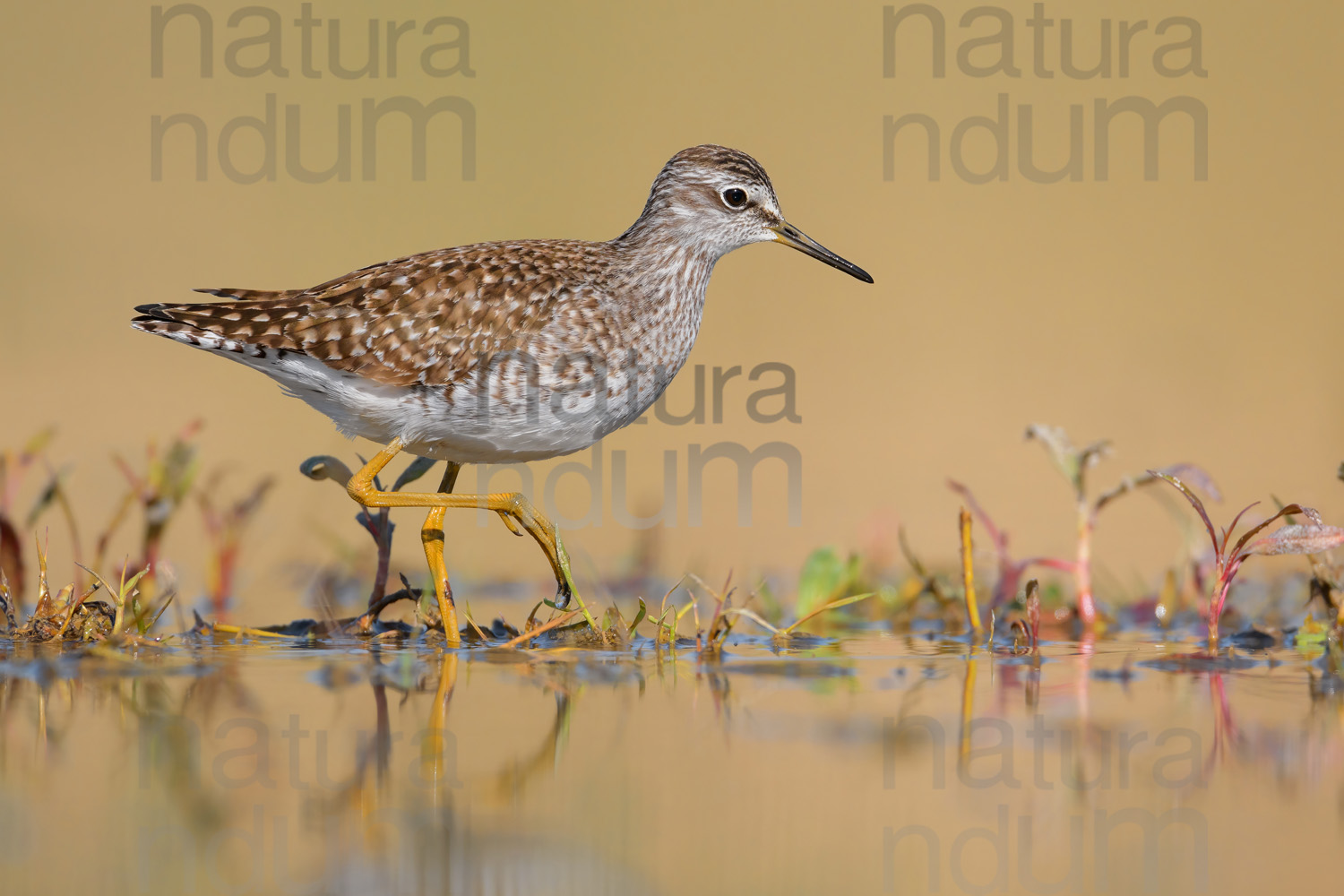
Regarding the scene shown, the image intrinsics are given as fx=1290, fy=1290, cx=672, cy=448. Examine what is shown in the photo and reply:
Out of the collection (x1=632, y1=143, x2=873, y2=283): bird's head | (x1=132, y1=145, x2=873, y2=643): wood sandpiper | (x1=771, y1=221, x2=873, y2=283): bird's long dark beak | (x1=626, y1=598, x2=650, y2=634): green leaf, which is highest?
(x1=632, y1=143, x2=873, y2=283): bird's head

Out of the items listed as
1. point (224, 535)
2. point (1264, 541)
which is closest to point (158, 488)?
point (224, 535)

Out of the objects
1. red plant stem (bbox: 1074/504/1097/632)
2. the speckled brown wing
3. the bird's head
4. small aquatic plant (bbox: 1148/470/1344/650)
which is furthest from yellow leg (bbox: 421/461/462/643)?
small aquatic plant (bbox: 1148/470/1344/650)

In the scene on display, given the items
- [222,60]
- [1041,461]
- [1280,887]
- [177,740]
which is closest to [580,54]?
[222,60]

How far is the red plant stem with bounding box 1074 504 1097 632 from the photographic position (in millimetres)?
5926

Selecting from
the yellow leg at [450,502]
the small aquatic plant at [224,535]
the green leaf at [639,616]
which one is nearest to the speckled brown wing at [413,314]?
the yellow leg at [450,502]

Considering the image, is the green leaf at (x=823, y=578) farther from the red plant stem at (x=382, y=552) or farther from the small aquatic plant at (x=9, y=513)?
the small aquatic plant at (x=9, y=513)

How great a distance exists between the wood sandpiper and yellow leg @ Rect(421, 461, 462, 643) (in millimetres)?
11

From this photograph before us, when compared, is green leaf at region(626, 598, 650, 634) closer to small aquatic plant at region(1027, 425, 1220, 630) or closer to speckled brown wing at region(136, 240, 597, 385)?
speckled brown wing at region(136, 240, 597, 385)

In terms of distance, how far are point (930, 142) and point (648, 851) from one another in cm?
1420

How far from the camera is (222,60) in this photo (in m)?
16.8

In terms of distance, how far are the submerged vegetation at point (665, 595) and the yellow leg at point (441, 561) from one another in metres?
0.07

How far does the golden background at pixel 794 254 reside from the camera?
9938 millimetres

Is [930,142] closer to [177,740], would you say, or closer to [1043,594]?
[1043,594]

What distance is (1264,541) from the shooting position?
5070 mm
